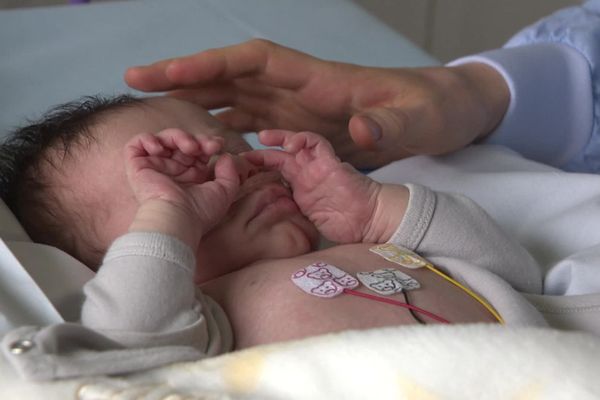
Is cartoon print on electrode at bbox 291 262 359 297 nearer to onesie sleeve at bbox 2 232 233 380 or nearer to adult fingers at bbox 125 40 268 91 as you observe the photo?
onesie sleeve at bbox 2 232 233 380

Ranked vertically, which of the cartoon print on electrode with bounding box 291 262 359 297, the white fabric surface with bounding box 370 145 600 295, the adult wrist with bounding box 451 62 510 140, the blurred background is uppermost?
the adult wrist with bounding box 451 62 510 140

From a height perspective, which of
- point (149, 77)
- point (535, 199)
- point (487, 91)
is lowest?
point (535, 199)

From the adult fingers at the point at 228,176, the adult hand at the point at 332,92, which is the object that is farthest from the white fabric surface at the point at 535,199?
the adult fingers at the point at 228,176

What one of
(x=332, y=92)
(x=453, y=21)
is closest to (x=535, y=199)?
(x=332, y=92)

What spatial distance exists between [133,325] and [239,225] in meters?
0.23

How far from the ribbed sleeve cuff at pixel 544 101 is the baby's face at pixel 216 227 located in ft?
1.46

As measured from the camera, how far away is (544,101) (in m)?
1.15

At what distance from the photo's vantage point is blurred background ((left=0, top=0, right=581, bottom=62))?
280 cm

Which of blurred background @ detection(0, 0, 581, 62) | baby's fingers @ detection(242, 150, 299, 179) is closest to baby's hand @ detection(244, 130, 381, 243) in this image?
baby's fingers @ detection(242, 150, 299, 179)

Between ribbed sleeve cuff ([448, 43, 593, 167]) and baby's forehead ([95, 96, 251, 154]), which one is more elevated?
baby's forehead ([95, 96, 251, 154])

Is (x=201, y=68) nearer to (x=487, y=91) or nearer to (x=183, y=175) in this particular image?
(x=183, y=175)

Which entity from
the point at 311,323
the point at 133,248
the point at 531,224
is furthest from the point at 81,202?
the point at 531,224

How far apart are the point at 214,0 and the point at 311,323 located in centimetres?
108

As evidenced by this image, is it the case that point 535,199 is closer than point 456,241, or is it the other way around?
point 456,241
